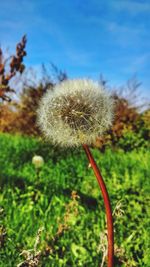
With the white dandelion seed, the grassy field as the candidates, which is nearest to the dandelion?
the white dandelion seed

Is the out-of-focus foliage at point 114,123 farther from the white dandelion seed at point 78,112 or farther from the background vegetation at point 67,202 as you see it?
the white dandelion seed at point 78,112

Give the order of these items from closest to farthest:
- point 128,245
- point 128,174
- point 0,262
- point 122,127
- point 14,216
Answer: point 0,262, point 128,245, point 14,216, point 128,174, point 122,127

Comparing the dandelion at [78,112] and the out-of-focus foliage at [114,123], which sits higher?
the out-of-focus foliage at [114,123]

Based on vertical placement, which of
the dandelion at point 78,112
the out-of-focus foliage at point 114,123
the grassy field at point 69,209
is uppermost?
the out-of-focus foliage at point 114,123

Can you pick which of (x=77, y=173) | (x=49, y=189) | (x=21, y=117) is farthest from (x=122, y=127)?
(x=49, y=189)

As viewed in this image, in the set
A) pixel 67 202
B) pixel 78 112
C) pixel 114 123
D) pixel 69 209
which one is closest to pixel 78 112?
pixel 78 112

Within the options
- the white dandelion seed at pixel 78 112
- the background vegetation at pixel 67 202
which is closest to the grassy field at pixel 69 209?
the background vegetation at pixel 67 202

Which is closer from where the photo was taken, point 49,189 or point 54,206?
point 54,206

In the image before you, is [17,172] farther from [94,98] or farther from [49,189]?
[94,98]
